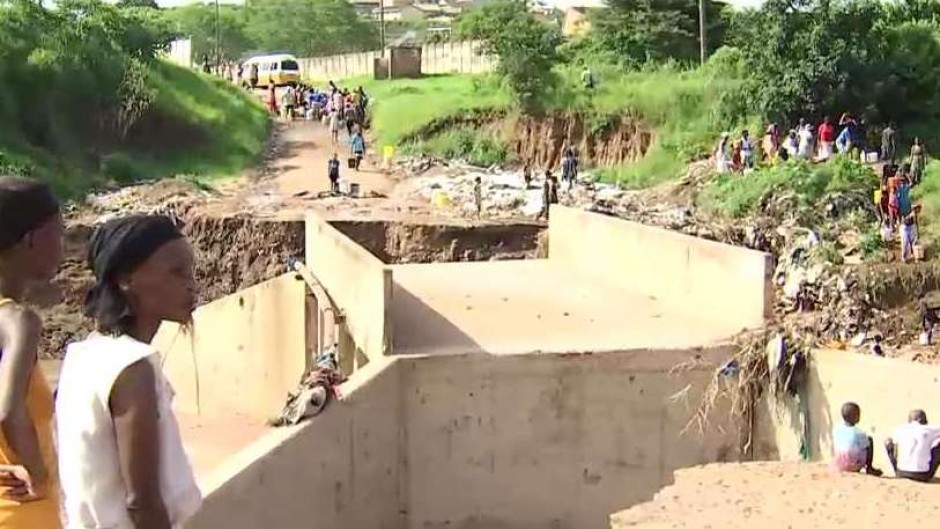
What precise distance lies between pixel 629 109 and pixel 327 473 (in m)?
20.3

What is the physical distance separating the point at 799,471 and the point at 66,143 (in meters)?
24.4

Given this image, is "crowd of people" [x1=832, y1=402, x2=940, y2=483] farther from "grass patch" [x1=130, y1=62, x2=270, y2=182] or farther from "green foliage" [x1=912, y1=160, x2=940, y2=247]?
"grass patch" [x1=130, y1=62, x2=270, y2=182]

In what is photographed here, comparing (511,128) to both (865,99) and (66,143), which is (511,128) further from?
(66,143)

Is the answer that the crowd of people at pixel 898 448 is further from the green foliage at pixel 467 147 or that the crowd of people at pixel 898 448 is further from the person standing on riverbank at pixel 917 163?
the green foliage at pixel 467 147

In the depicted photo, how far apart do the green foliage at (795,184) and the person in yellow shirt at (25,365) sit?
61.6 feet

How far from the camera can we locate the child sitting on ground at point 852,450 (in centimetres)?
877

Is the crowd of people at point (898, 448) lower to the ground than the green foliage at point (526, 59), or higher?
lower

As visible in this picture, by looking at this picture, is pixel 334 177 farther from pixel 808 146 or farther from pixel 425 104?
pixel 808 146

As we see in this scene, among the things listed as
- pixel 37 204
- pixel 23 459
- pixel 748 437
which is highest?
pixel 37 204

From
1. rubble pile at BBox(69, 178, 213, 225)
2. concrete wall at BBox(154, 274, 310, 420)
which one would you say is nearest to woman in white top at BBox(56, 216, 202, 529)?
concrete wall at BBox(154, 274, 310, 420)

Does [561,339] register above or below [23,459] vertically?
below

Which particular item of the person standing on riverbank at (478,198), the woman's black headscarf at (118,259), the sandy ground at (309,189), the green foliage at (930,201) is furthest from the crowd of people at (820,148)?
the woman's black headscarf at (118,259)

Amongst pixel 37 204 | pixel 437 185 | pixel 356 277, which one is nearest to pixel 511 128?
pixel 437 185

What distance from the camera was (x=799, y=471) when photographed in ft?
29.0
